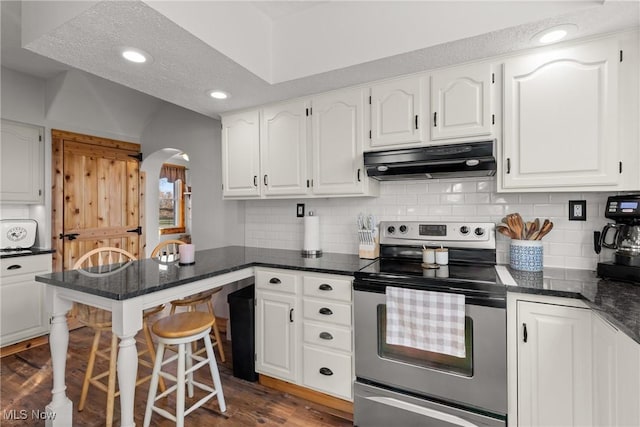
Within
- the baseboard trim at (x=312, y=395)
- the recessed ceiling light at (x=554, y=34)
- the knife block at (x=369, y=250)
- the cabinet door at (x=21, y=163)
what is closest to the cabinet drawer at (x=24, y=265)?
the cabinet door at (x=21, y=163)

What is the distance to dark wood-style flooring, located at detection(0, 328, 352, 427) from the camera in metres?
1.97

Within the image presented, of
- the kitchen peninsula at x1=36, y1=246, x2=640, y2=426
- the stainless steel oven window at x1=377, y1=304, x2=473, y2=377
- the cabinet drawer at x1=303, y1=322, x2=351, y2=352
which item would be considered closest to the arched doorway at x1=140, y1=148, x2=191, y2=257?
the kitchen peninsula at x1=36, y1=246, x2=640, y2=426

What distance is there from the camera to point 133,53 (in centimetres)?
181

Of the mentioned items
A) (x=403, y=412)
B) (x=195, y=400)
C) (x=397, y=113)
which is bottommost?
(x=195, y=400)

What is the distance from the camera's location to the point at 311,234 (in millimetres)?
2627

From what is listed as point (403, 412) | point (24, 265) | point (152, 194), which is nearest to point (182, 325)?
point (403, 412)

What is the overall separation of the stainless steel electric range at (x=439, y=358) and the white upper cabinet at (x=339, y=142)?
0.66 m

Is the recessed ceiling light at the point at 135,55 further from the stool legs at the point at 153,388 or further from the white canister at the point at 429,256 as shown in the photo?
the white canister at the point at 429,256

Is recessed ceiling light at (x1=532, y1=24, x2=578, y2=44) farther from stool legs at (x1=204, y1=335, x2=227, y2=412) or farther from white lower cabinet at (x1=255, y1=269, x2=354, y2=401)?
stool legs at (x1=204, y1=335, x2=227, y2=412)

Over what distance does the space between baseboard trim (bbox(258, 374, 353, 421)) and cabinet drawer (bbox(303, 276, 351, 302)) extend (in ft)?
2.29

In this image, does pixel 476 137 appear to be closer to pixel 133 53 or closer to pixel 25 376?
pixel 133 53

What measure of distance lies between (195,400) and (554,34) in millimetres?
3134

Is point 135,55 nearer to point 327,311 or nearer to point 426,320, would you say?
point 327,311

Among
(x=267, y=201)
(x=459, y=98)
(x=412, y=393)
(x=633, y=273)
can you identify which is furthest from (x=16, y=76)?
(x=633, y=273)
